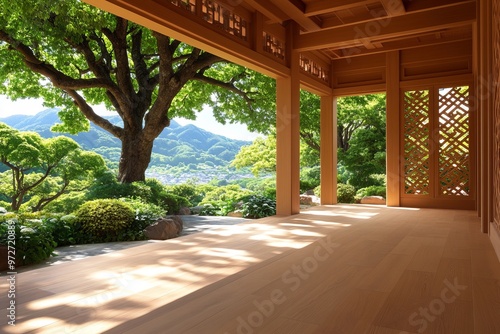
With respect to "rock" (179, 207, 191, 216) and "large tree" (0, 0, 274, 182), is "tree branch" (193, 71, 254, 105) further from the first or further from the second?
"rock" (179, 207, 191, 216)

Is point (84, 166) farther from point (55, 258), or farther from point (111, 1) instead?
point (111, 1)

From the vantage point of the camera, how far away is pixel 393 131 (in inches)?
254

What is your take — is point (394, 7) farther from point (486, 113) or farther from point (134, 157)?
point (134, 157)

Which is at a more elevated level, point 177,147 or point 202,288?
point 177,147

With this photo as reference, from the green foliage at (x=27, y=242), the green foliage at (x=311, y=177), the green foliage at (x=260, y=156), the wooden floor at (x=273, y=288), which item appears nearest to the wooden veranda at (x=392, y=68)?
the wooden floor at (x=273, y=288)

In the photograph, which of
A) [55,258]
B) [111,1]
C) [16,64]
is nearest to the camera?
[111,1]

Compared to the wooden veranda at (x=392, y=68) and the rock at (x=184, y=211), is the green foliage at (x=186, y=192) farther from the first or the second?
the wooden veranda at (x=392, y=68)

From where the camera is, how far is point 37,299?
178 cm

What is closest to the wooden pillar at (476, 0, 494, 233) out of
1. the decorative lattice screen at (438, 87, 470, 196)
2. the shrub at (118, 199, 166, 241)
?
the decorative lattice screen at (438, 87, 470, 196)

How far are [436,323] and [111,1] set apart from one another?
2.83 m

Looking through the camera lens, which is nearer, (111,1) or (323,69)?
(111,1)

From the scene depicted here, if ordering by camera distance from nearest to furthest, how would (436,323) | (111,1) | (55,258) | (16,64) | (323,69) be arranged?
(436,323) → (111,1) → (55,258) → (323,69) → (16,64)

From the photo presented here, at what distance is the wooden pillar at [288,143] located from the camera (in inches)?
208

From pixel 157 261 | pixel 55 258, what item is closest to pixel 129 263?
pixel 157 261
